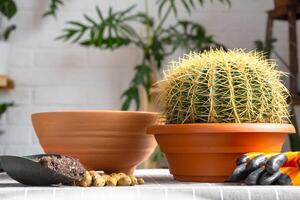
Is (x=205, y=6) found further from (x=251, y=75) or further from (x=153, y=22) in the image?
(x=251, y=75)

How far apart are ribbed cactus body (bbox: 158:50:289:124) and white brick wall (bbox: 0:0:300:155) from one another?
1.81 m

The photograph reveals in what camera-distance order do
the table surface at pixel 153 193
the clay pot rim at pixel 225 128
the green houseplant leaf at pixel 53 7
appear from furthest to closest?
the green houseplant leaf at pixel 53 7
the clay pot rim at pixel 225 128
the table surface at pixel 153 193

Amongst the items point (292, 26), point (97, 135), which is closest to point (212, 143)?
point (97, 135)

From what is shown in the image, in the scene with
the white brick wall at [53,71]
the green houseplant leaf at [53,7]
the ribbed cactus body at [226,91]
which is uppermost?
the green houseplant leaf at [53,7]

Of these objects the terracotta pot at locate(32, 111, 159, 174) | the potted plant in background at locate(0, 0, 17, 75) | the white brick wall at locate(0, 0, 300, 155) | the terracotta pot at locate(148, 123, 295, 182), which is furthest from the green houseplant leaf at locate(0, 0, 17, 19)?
the terracotta pot at locate(148, 123, 295, 182)

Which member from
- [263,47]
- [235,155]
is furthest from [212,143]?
[263,47]

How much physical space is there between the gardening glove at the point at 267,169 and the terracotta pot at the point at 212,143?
0.04m

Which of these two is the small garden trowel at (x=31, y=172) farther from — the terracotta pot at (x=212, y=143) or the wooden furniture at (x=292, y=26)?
the wooden furniture at (x=292, y=26)

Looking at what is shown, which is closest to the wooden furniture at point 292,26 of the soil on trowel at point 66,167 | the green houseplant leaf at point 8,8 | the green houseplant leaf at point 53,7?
the green houseplant leaf at point 53,7

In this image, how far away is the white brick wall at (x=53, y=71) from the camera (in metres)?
2.52

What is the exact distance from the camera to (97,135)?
771 mm

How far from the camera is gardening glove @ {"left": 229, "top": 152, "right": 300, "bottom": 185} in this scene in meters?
0.63

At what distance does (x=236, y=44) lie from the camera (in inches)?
104

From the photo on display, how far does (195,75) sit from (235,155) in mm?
119
